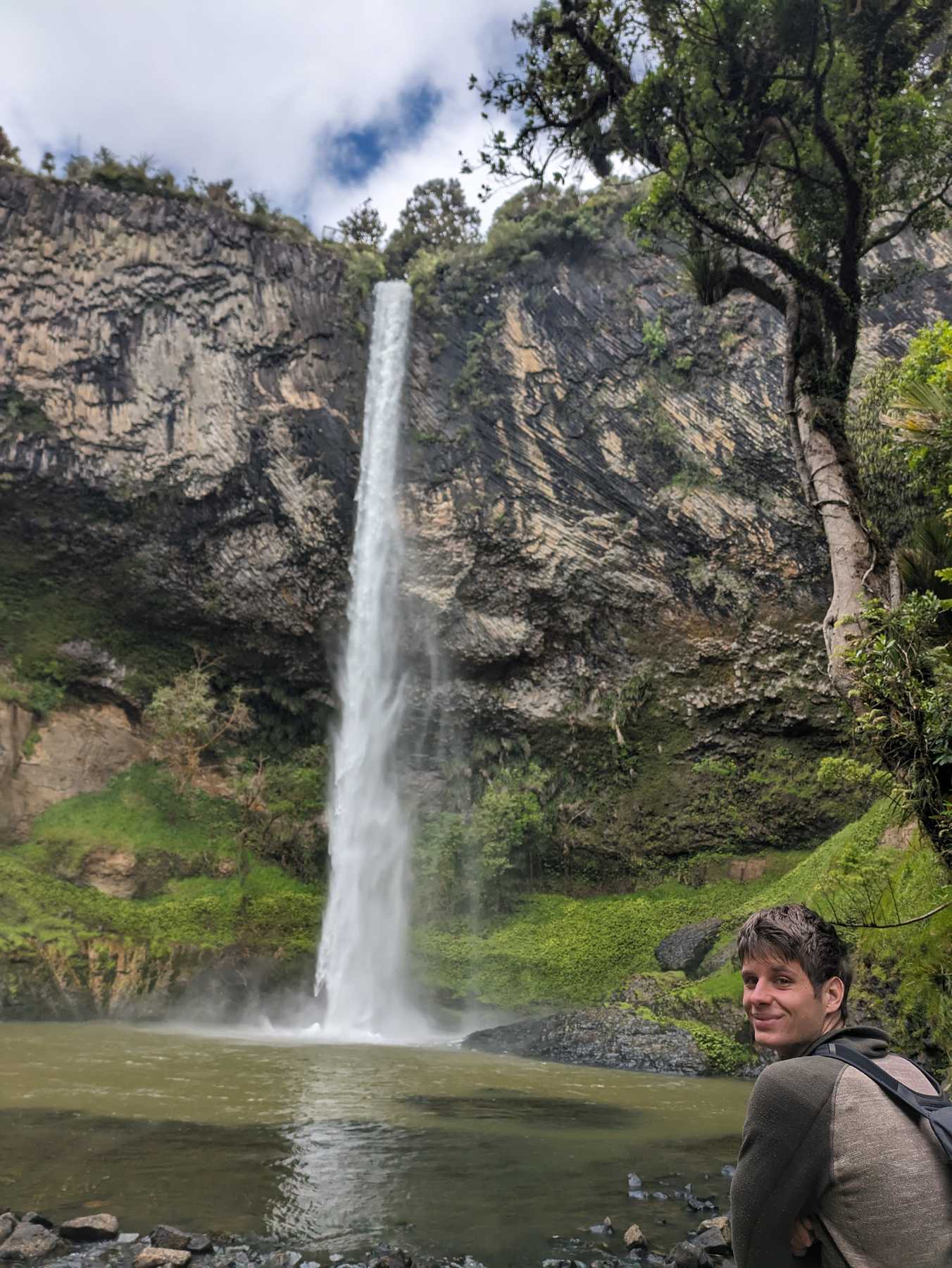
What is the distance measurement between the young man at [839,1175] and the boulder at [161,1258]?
3.63 meters

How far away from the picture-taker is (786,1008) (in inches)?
68.6

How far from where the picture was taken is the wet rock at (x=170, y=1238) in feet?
13.8

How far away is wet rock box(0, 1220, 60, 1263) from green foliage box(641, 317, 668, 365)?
62.9 feet

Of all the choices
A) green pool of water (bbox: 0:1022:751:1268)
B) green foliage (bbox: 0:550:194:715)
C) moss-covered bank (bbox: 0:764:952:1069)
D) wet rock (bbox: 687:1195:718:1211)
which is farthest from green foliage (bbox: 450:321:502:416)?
wet rock (bbox: 687:1195:718:1211)

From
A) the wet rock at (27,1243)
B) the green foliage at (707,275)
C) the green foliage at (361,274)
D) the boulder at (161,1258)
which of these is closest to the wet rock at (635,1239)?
the boulder at (161,1258)

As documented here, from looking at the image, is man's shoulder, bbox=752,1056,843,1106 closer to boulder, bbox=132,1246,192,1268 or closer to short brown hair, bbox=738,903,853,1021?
short brown hair, bbox=738,903,853,1021

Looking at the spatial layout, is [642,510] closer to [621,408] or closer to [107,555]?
[621,408]

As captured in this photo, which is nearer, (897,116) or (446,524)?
(897,116)

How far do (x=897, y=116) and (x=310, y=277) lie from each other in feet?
56.4

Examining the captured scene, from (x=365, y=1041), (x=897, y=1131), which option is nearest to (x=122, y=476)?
(x=365, y=1041)

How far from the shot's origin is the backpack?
139cm

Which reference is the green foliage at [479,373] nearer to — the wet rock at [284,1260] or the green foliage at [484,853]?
the green foliage at [484,853]

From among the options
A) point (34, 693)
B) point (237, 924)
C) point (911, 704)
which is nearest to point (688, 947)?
point (237, 924)

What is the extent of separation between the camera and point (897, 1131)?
55.5 inches
